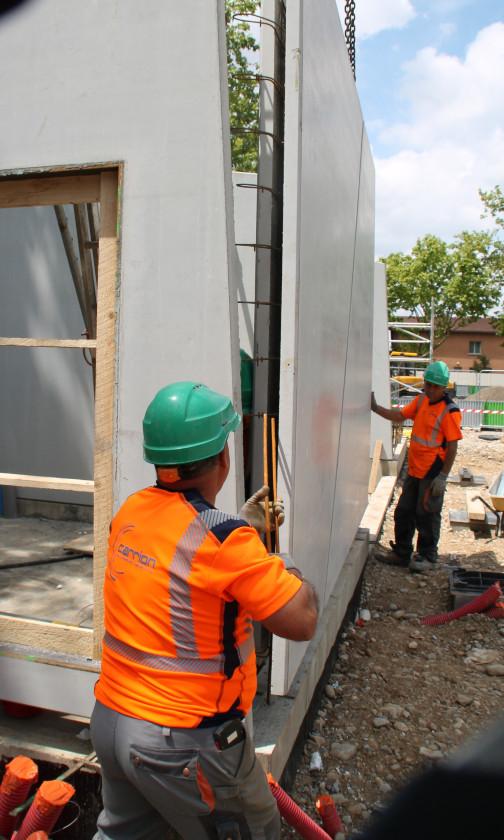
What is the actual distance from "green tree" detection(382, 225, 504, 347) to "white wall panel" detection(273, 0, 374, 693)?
33.2 metres

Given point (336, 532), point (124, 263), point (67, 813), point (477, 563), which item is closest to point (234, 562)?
point (124, 263)

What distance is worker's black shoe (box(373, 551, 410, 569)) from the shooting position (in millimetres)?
6820

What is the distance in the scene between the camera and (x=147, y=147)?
2.34 metres

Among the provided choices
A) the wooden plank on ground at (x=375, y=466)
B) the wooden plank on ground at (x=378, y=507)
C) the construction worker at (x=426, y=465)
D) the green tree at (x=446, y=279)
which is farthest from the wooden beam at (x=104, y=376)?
the green tree at (x=446, y=279)

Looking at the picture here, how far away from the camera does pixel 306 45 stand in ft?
8.71

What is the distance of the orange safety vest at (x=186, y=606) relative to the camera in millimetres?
1527

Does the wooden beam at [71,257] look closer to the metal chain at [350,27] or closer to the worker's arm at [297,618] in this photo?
the metal chain at [350,27]

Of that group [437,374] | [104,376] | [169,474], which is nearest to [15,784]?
[169,474]

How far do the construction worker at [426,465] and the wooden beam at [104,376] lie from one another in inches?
172

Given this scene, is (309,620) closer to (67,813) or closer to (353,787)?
(67,813)

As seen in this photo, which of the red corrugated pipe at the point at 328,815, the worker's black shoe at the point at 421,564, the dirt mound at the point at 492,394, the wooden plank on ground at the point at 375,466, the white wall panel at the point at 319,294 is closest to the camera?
the white wall panel at the point at 319,294

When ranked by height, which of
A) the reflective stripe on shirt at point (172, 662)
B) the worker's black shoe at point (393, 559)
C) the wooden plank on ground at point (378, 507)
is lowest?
the worker's black shoe at point (393, 559)

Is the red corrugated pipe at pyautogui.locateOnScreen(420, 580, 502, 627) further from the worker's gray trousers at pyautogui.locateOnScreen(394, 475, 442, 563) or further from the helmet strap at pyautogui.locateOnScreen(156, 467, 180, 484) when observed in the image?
the helmet strap at pyautogui.locateOnScreen(156, 467, 180, 484)

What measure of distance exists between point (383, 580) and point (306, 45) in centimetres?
516
